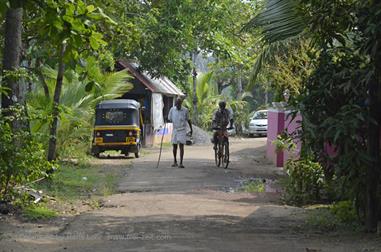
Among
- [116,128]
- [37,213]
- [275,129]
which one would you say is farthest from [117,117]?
[37,213]

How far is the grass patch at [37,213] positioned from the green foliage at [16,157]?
387mm

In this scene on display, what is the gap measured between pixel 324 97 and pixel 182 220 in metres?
2.70

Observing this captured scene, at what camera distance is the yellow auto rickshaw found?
2225cm

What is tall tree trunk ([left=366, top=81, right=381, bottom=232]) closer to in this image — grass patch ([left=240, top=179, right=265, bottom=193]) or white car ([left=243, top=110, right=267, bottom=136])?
grass patch ([left=240, top=179, right=265, bottom=193])

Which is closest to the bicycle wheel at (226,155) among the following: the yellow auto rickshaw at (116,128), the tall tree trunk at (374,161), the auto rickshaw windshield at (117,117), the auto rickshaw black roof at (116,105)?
the yellow auto rickshaw at (116,128)

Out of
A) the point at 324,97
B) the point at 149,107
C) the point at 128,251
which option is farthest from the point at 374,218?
the point at 149,107

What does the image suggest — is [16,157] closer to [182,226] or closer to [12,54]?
[12,54]

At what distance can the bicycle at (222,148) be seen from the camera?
1789 centimetres

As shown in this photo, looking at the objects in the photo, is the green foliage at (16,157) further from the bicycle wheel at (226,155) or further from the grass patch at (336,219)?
the bicycle wheel at (226,155)

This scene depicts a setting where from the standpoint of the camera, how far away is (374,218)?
7.92m

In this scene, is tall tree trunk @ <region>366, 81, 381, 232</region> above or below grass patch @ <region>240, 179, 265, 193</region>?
above

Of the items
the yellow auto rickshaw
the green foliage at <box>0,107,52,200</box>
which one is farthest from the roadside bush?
the yellow auto rickshaw

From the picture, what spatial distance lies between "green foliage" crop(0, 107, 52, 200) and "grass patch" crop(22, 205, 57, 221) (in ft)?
1.27

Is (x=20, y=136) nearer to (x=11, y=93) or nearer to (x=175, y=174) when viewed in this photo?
(x=11, y=93)
